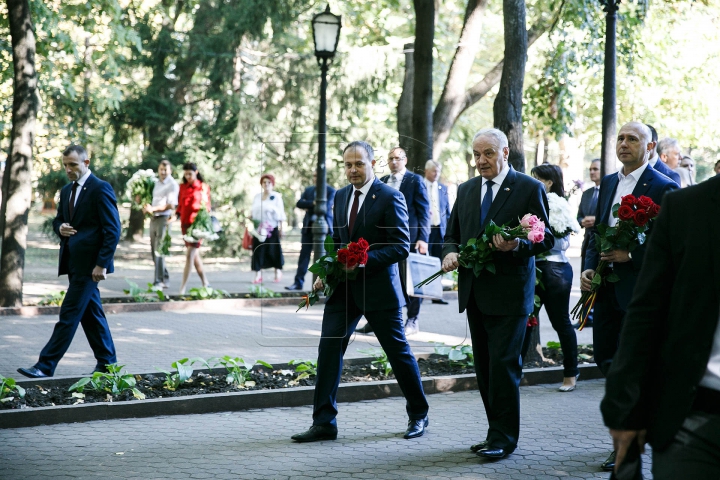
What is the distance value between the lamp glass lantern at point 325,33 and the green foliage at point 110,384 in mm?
8262

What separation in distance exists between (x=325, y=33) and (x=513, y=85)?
5782 millimetres

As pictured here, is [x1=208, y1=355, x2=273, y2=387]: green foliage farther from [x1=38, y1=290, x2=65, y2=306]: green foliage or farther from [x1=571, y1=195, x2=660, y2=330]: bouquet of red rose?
[x1=38, y1=290, x2=65, y2=306]: green foliage

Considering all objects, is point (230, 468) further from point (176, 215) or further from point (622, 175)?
point (176, 215)

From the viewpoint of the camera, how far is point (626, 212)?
5.95m

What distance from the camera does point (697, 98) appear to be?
3209cm

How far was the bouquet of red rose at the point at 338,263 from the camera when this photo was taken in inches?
258

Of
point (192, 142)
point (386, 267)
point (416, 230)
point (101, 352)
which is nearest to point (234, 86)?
point (192, 142)

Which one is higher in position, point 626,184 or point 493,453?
point 626,184

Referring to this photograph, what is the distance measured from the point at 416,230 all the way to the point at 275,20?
56.5ft

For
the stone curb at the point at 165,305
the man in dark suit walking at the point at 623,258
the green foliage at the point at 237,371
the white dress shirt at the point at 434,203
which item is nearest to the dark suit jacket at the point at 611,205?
the man in dark suit walking at the point at 623,258

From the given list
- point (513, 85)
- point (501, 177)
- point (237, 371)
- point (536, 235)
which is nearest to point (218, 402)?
point (237, 371)

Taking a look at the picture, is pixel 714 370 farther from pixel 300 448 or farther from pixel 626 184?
pixel 300 448

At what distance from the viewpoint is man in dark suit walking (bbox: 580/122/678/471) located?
6066mm

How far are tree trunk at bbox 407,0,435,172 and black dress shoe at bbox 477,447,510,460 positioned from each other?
7.49m
